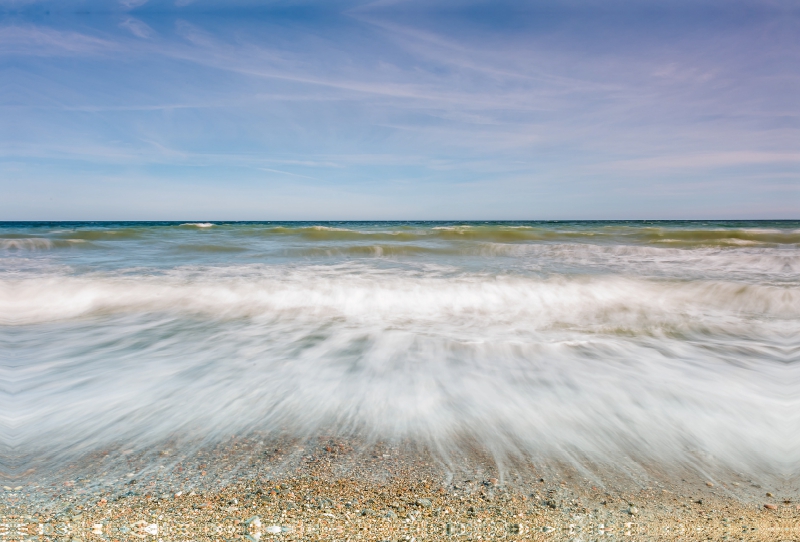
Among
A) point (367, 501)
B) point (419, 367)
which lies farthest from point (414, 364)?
point (367, 501)

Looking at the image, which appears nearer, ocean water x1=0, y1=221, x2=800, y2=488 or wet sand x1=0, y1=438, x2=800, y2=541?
wet sand x1=0, y1=438, x2=800, y2=541

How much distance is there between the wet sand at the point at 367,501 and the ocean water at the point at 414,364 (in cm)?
21

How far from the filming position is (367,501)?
65.5 inches

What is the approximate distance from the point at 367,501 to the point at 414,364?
1777 millimetres

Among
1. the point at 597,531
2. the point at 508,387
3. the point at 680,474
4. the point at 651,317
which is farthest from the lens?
the point at 651,317

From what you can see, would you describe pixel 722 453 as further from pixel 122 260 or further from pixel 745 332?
pixel 122 260

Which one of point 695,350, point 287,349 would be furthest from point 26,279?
point 695,350

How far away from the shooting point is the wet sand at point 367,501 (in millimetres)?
1505

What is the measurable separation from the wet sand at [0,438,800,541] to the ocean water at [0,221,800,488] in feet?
0.69

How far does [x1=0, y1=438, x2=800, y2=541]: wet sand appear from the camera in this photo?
1.50 meters

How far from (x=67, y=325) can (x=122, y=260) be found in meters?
6.13

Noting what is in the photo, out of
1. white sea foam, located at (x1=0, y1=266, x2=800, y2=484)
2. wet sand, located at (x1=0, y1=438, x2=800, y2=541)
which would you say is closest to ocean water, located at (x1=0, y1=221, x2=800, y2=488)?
white sea foam, located at (x1=0, y1=266, x2=800, y2=484)

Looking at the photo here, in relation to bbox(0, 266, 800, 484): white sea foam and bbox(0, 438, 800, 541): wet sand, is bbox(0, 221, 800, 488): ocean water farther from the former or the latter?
bbox(0, 438, 800, 541): wet sand

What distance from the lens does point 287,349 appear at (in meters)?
3.81
